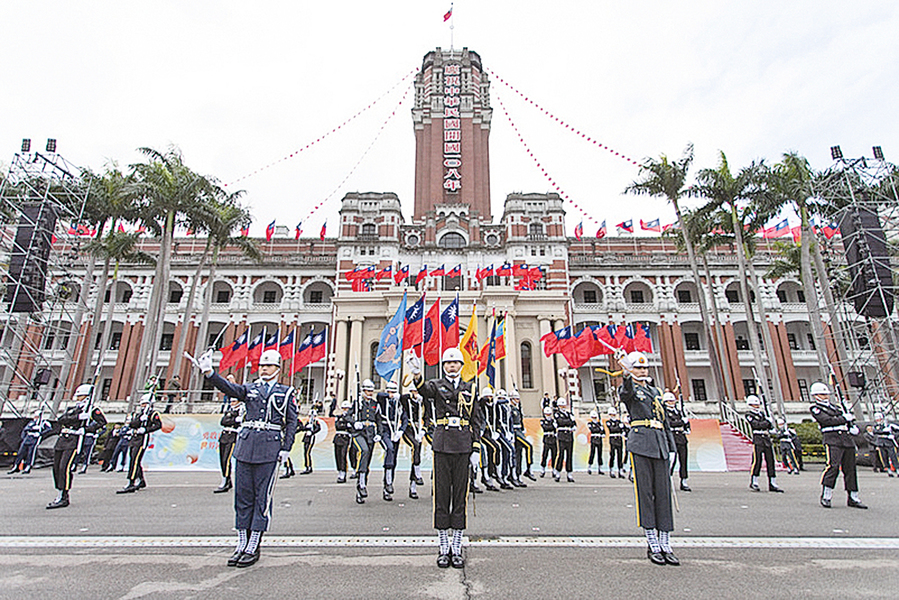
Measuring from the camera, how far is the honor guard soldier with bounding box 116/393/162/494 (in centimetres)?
1085

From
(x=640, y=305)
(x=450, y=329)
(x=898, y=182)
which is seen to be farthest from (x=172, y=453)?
(x=640, y=305)

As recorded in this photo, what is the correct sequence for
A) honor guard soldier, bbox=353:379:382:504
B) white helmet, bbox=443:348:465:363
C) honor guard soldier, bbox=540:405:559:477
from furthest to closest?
honor guard soldier, bbox=540:405:559:477 < honor guard soldier, bbox=353:379:382:504 < white helmet, bbox=443:348:465:363

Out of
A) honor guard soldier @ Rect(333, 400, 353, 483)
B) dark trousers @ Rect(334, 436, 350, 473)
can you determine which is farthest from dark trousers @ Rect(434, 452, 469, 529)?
dark trousers @ Rect(334, 436, 350, 473)

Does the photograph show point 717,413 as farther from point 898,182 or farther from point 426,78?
point 426,78

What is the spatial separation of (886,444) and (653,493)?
15508 millimetres

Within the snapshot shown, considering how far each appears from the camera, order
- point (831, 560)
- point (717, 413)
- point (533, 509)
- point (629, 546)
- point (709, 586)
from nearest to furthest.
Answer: point (709, 586) < point (831, 560) < point (629, 546) < point (533, 509) < point (717, 413)

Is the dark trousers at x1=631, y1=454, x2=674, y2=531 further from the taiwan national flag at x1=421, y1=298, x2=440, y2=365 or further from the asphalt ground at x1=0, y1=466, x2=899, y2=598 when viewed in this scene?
the taiwan national flag at x1=421, y1=298, x2=440, y2=365

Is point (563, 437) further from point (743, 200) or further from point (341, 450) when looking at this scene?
point (743, 200)

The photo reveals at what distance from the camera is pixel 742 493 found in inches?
421

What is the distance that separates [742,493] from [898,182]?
18571 mm

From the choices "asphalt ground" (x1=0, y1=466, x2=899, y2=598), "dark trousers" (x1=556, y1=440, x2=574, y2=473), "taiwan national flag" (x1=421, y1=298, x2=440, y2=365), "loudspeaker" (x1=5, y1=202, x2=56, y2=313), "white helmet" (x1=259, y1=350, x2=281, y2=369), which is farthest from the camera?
"loudspeaker" (x1=5, y1=202, x2=56, y2=313)

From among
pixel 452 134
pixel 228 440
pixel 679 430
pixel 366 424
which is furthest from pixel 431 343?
pixel 452 134

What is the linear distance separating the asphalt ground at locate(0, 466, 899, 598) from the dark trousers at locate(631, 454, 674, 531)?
0.41 metres

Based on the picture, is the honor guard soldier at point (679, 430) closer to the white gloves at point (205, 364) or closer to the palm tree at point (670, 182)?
the white gloves at point (205, 364)
